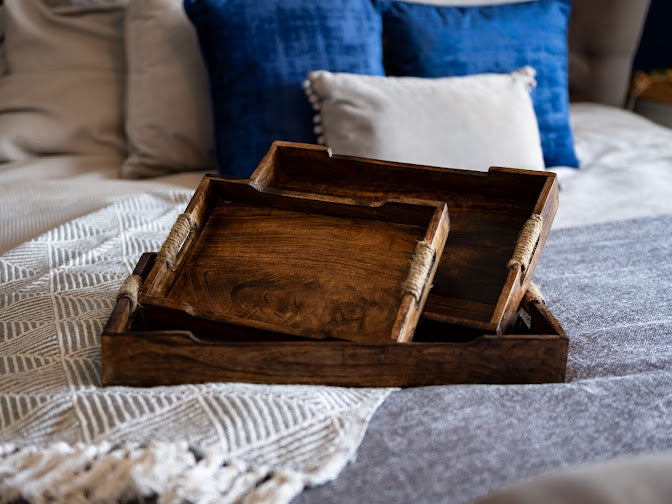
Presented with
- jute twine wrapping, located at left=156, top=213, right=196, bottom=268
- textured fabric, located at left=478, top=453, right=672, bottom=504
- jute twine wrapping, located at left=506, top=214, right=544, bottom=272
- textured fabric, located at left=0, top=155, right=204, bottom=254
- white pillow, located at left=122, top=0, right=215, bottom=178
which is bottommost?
textured fabric, located at left=0, top=155, right=204, bottom=254

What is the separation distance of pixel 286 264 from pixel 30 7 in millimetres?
1227

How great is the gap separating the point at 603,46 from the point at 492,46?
2.55 feet

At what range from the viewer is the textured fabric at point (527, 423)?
65cm

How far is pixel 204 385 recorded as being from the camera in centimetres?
78

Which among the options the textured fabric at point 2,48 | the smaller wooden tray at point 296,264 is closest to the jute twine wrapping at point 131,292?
the smaller wooden tray at point 296,264

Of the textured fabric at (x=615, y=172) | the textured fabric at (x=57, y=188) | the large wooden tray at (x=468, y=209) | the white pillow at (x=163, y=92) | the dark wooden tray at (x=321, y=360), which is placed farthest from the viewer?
the white pillow at (x=163, y=92)

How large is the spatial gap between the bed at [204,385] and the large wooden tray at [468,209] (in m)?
0.14

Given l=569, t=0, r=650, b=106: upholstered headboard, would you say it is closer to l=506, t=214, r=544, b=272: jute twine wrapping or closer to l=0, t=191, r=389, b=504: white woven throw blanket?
l=506, t=214, r=544, b=272: jute twine wrapping

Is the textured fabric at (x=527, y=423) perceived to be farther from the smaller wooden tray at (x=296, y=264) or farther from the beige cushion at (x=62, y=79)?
the beige cushion at (x=62, y=79)

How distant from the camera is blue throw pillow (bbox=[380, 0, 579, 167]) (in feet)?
5.52

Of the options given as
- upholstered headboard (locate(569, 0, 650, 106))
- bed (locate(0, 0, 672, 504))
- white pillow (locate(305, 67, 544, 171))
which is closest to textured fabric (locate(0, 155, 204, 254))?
bed (locate(0, 0, 672, 504))

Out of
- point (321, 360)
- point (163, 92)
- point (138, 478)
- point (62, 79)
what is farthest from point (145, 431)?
point (62, 79)

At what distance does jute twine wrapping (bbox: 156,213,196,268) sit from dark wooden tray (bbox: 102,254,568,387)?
10 cm

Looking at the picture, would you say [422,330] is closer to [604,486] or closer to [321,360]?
[321,360]
